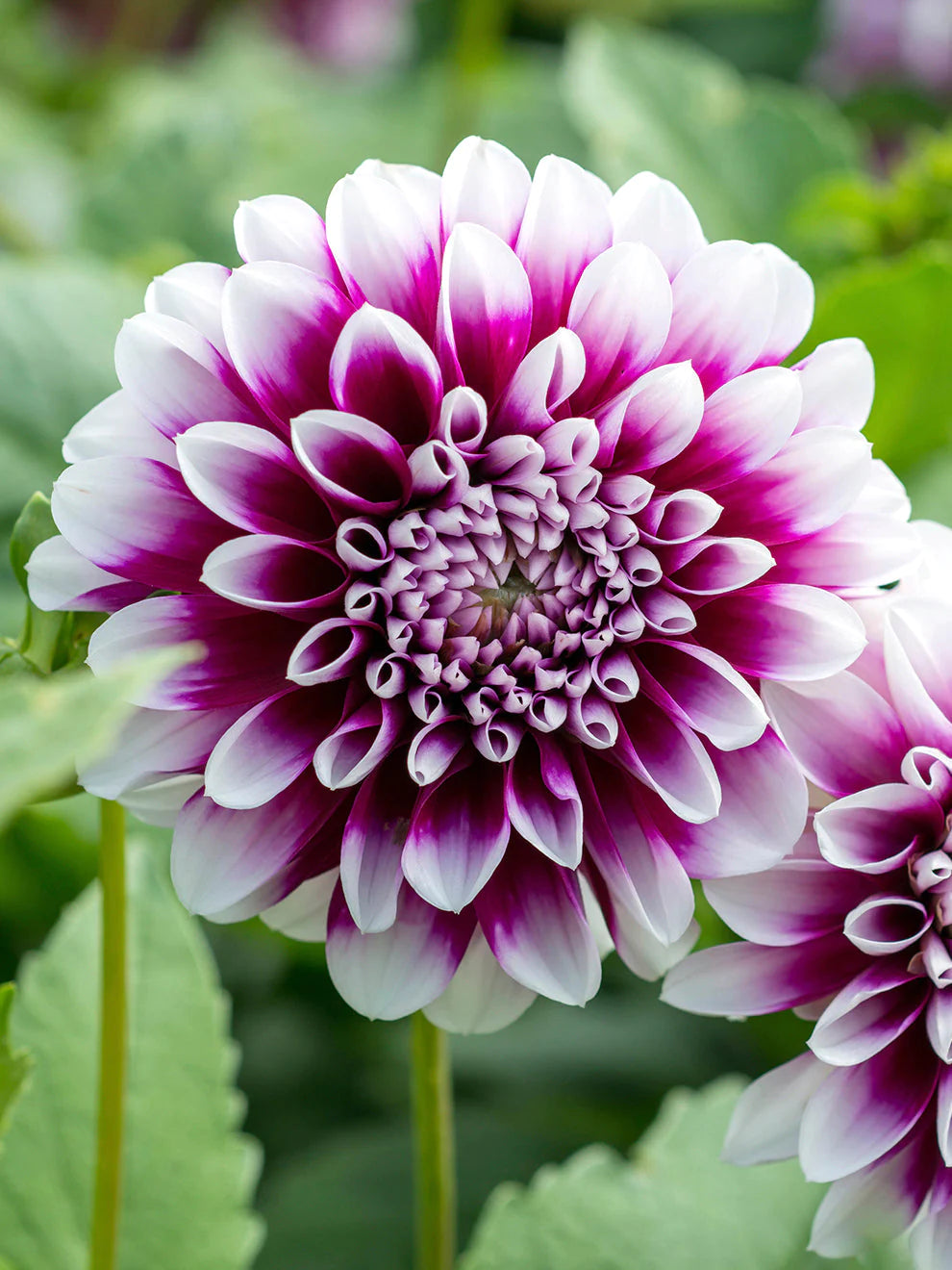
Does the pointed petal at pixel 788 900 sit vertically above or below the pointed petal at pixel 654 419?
below

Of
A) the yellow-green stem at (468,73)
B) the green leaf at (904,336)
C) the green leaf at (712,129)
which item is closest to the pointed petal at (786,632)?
the green leaf at (904,336)

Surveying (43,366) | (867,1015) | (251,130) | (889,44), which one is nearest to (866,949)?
(867,1015)

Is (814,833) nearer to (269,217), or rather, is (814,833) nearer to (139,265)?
(269,217)

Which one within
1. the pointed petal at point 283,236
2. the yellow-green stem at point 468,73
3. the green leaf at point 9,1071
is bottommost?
the green leaf at point 9,1071

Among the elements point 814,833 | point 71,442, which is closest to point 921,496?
point 814,833

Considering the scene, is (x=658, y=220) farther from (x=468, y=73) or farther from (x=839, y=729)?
(x=468, y=73)

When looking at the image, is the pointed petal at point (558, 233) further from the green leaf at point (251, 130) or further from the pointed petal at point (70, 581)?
the green leaf at point (251, 130)

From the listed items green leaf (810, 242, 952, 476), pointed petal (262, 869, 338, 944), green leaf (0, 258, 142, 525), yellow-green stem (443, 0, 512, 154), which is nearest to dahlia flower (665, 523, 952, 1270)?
pointed petal (262, 869, 338, 944)
